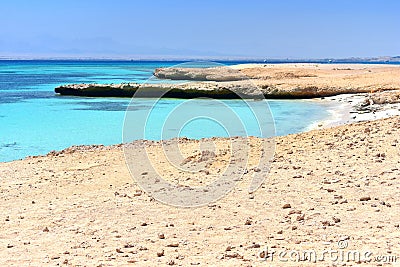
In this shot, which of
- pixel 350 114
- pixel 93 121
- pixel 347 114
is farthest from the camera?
pixel 93 121

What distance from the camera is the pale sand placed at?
19.1 feet

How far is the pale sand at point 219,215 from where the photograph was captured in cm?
584

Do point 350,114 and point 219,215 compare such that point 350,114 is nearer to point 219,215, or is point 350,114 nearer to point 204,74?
point 219,215

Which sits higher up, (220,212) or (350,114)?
(350,114)

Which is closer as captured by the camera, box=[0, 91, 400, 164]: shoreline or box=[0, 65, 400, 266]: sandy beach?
box=[0, 65, 400, 266]: sandy beach

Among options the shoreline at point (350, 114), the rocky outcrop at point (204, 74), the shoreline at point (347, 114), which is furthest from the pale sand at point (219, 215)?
the rocky outcrop at point (204, 74)

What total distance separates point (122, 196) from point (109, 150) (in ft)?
18.3

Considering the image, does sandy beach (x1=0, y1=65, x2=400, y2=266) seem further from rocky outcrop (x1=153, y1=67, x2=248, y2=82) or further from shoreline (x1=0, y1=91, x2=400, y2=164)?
rocky outcrop (x1=153, y1=67, x2=248, y2=82)

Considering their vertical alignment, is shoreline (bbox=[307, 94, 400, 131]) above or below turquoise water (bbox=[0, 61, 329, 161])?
above

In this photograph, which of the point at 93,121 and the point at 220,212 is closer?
the point at 220,212

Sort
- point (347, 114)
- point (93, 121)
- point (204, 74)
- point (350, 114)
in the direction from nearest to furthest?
point (350, 114)
point (347, 114)
point (93, 121)
point (204, 74)

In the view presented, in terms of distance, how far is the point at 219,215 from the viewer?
7.40 m

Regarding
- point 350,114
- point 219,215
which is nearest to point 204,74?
point 350,114

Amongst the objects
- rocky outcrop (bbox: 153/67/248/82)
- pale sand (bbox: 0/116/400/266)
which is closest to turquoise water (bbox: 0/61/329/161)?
pale sand (bbox: 0/116/400/266)
